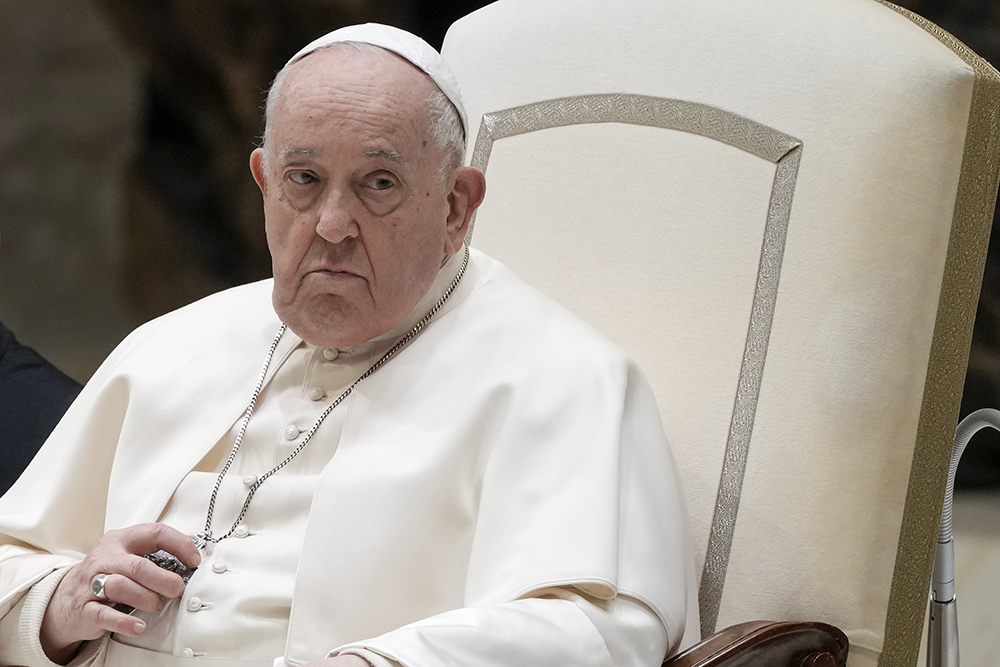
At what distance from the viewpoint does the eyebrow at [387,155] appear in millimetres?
1943

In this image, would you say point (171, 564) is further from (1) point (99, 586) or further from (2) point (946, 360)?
(2) point (946, 360)

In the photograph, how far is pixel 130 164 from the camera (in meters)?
6.18

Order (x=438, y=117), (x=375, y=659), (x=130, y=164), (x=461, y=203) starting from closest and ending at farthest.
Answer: (x=375, y=659) → (x=438, y=117) → (x=461, y=203) → (x=130, y=164)

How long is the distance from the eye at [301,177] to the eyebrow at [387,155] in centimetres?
12

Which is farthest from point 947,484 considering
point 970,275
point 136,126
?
point 136,126

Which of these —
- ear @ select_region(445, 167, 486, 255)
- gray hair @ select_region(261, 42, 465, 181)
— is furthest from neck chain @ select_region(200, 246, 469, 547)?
gray hair @ select_region(261, 42, 465, 181)

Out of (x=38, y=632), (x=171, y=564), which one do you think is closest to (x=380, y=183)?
(x=171, y=564)

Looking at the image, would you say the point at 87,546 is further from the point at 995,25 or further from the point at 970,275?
the point at 995,25

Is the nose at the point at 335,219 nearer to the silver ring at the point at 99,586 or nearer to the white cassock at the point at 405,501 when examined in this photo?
the white cassock at the point at 405,501

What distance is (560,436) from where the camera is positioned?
1934mm

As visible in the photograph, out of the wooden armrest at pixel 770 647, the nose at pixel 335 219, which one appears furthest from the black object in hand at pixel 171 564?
the wooden armrest at pixel 770 647

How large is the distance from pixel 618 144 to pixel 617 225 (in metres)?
0.18

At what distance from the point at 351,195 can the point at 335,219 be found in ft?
0.18

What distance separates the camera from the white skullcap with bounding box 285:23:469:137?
2041 mm
